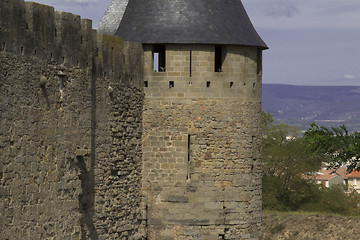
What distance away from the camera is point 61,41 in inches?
766

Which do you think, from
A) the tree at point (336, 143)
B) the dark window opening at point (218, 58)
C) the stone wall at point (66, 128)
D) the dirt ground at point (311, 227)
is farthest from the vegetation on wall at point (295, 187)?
the tree at point (336, 143)

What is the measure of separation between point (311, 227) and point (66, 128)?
13.9 m

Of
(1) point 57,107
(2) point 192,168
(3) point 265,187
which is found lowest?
(3) point 265,187

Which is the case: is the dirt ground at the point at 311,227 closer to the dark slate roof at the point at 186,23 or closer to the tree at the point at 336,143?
the dark slate roof at the point at 186,23

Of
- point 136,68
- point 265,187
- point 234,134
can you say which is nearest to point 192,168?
point 234,134

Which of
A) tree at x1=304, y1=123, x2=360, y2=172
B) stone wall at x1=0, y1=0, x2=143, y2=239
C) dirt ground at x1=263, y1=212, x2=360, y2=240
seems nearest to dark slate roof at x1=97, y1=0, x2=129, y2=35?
stone wall at x1=0, y1=0, x2=143, y2=239

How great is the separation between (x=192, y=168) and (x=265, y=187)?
79.1ft

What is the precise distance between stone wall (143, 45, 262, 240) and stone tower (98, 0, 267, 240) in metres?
0.03

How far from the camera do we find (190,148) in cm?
2422

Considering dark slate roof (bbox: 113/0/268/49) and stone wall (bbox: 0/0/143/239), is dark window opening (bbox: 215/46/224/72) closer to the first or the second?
dark slate roof (bbox: 113/0/268/49)

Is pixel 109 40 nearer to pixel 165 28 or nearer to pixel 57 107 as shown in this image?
pixel 165 28

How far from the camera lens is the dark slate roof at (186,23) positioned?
24031 mm

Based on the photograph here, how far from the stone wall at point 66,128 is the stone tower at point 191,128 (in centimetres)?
45

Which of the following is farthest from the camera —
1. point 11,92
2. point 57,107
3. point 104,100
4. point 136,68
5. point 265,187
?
point 265,187
